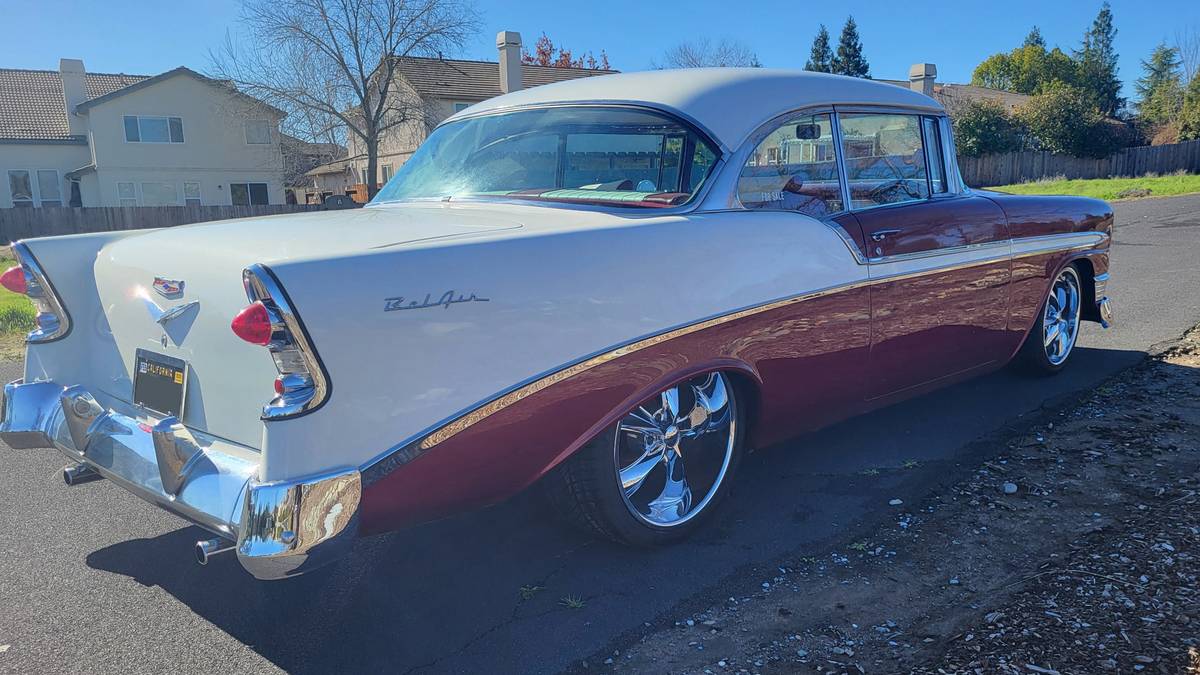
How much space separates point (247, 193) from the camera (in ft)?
116

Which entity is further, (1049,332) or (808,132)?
(1049,332)

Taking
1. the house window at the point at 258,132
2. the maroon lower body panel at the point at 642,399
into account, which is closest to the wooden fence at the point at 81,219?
the house window at the point at 258,132

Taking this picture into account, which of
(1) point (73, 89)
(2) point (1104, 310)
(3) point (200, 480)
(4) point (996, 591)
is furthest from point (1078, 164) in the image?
(1) point (73, 89)

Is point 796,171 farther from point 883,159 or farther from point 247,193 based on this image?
point 247,193

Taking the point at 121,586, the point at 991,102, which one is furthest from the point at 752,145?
the point at 991,102

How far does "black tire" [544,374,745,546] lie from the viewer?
2910mm

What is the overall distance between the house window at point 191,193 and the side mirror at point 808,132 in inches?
1387

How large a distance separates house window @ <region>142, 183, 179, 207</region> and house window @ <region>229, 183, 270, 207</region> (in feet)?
7.08

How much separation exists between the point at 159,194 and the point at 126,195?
1207 mm

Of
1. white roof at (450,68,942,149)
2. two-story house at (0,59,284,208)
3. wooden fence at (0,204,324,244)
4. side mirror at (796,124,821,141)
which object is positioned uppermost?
two-story house at (0,59,284,208)

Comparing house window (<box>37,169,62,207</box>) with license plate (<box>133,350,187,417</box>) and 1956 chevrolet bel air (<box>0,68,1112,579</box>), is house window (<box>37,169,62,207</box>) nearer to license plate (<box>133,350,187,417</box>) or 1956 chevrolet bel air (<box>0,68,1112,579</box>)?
1956 chevrolet bel air (<box>0,68,1112,579</box>)

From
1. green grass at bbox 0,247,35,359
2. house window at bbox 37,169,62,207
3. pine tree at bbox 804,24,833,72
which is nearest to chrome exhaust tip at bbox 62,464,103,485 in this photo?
green grass at bbox 0,247,35,359

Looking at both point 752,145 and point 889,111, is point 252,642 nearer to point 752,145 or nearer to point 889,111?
point 752,145

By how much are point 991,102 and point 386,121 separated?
25.7 m
